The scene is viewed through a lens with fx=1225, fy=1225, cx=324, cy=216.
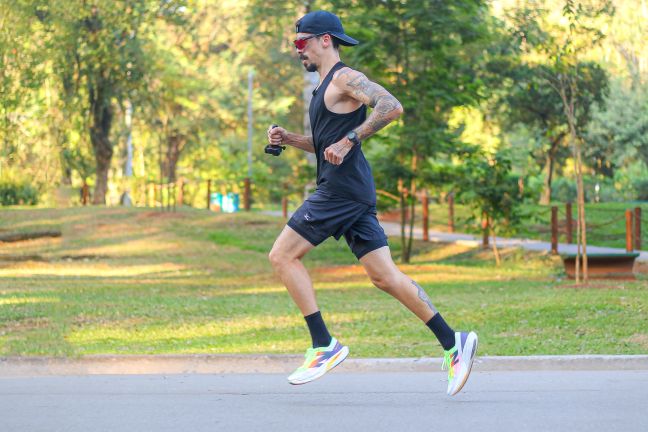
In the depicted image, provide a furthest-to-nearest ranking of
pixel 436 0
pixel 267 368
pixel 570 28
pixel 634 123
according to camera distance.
Result: pixel 634 123, pixel 436 0, pixel 570 28, pixel 267 368

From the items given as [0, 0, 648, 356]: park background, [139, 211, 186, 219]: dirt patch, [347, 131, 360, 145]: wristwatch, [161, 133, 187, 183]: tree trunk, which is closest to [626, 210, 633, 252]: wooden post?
[0, 0, 648, 356]: park background

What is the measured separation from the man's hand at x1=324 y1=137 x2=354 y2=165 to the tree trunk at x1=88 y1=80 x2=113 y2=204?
1292 inches

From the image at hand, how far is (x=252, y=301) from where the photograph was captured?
1617 centimetres

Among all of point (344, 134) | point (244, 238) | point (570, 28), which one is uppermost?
point (570, 28)

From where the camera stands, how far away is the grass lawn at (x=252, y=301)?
10719 millimetres

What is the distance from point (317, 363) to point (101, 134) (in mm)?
35235

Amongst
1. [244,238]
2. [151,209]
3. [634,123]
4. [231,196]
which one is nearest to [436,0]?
[244,238]

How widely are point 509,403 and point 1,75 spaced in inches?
961

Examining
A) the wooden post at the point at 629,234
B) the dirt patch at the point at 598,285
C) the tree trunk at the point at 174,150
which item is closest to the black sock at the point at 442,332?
the dirt patch at the point at 598,285

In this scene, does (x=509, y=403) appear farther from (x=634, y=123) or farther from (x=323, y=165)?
(x=634, y=123)

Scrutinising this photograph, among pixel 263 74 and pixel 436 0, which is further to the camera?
pixel 263 74

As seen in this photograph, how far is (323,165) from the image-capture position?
22.8ft

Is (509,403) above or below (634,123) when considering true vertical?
below

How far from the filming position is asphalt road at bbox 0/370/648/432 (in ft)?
21.8
